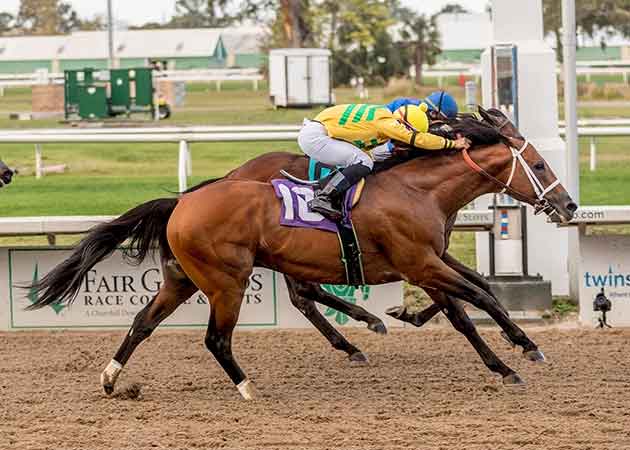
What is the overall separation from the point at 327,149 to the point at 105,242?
4.40ft

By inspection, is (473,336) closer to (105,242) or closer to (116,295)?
(105,242)

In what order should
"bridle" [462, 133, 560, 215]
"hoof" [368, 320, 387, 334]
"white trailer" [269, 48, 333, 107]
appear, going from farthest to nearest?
"white trailer" [269, 48, 333, 107], "hoof" [368, 320, 387, 334], "bridle" [462, 133, 560, 215]

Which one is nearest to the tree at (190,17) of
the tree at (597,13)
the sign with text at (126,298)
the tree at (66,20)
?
the tree at (66,20)

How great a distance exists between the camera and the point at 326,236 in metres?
6.74

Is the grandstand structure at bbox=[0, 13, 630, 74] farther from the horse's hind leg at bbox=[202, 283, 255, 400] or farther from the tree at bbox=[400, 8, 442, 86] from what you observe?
the horse's hind leg at bbox=[202, 283, 255, 400]

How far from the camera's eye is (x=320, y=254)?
6.75 m

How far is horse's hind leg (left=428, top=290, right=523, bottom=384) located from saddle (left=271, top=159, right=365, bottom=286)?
0.53 metres

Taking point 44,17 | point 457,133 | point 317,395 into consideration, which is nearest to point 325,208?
point 457,133

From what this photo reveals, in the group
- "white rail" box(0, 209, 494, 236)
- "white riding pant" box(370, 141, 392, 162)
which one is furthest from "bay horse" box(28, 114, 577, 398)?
"white rail" box(0, 209, 494, 236)

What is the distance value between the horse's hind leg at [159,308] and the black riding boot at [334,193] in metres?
0.84

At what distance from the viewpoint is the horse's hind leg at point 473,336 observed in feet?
22.4

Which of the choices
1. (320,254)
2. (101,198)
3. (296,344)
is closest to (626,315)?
(296,344)

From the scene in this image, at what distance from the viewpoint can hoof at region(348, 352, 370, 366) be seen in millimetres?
7695

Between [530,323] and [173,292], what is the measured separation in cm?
302
